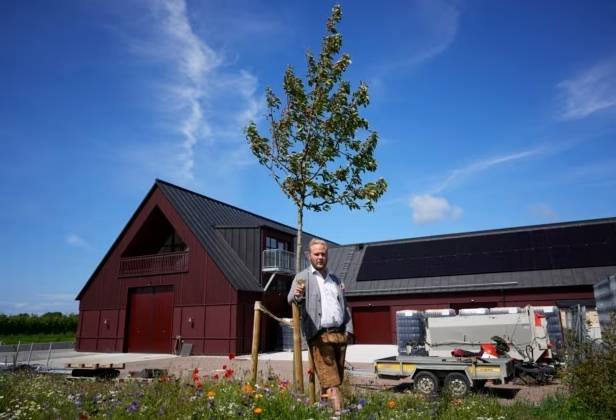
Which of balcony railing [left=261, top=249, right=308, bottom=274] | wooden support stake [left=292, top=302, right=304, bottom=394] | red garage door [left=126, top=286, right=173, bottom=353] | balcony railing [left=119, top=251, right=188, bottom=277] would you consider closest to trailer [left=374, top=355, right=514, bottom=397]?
wooden support stake [left=292, top=302, right=304, bottom=394]

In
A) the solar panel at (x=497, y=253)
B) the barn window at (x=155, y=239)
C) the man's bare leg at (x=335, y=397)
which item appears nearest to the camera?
the man's bare leg at (x=335, y=397)

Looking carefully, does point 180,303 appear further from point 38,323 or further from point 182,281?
point 38,323

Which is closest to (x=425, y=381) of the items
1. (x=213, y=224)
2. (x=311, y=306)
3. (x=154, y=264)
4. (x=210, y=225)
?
(x=311, y=306)

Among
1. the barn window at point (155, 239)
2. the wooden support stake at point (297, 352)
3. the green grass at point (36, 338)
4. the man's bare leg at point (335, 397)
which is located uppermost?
the barn window at point (155, 239)

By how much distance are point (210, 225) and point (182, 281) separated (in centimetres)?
393

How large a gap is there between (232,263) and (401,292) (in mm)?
10001

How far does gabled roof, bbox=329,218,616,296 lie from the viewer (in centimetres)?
2302

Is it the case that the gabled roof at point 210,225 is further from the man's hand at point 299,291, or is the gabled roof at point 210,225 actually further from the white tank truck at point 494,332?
the man's hand at point 299,291

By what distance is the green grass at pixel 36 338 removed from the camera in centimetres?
3325

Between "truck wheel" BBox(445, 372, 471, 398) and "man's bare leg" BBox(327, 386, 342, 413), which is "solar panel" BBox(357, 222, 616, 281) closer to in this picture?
"truck wheel" BBox(445, 372, 471, 398)

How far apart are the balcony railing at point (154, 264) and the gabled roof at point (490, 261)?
34.6 feet

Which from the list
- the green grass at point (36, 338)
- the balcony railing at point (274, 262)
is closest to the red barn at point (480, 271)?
the balcony railing at point (274, 262)

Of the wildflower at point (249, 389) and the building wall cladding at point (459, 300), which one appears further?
the building wall cladding at point (459, 300)

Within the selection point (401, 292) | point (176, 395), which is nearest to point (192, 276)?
point (401, 292)
